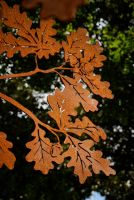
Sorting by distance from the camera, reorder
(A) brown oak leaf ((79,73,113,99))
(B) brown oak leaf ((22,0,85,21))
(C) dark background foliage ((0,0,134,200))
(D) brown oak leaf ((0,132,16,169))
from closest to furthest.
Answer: (B) brown oak leaf ((22,0,85,21)) → (D) brown oak leaf ((0,132,16,169)) → (A) brown oak leaf ((79,73,113,99)) → (C) dark background foliage ((0,0,134,200))

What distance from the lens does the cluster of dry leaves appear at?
2637 mm

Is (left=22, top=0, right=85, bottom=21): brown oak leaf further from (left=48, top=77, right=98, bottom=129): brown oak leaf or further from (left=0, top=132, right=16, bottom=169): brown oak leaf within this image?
(left=48, top=77, right=98, bottom=129): brown oak leaf

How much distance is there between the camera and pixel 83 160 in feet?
8.71

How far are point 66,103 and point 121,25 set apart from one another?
19.2 ft

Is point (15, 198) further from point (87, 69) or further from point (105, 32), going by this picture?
point (87, 69)

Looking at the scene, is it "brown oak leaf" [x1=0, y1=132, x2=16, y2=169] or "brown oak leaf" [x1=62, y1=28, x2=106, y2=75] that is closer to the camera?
"brown oak leaf" [x1=0, y1=132, x2=16, y2=169]

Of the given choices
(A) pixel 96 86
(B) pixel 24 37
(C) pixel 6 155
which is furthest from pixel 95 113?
(C) pixel 6 155

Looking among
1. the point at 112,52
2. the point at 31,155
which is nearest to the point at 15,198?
the point at 112,52

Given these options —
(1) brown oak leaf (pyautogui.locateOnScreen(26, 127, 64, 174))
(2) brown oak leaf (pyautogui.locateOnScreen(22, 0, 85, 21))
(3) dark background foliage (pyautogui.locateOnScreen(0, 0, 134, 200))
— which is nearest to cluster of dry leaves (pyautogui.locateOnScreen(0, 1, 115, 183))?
(1) brown oak leaf (pyautogui.locateOnScreen(26, 127, 64, 174))

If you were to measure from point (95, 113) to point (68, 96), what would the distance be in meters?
6.05

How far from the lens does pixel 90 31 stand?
803 cm

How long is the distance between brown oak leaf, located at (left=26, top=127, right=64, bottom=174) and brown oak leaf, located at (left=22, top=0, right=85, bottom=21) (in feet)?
6.78

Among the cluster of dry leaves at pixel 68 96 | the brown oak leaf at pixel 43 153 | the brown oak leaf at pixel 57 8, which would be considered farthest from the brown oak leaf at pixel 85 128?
the brown oak leaf at pixel 57 8

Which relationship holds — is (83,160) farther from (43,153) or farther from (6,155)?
(6,155)
